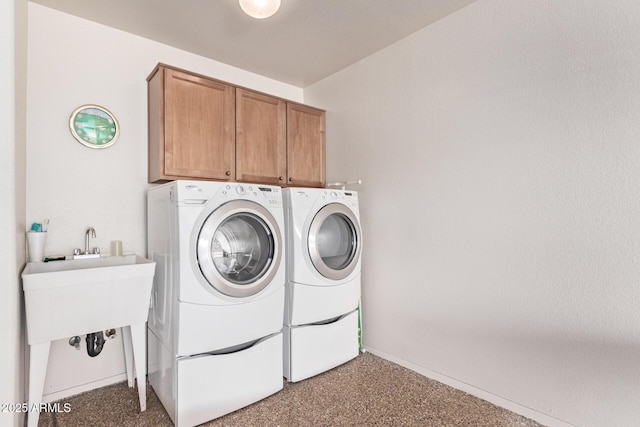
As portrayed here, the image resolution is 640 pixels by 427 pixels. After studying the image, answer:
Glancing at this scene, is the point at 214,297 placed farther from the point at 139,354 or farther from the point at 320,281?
the point at 320,281

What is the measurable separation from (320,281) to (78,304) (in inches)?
55.3

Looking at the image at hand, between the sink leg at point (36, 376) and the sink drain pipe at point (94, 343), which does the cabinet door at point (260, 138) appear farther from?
the sink leg at point (36, 376)

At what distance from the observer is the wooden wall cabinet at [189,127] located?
2152mm

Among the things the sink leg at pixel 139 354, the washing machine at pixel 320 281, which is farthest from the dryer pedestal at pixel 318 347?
the sink leg at pixel 139 354

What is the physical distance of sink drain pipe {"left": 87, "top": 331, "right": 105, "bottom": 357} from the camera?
79.1 inches

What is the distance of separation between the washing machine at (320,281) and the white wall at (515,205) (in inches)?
10.4

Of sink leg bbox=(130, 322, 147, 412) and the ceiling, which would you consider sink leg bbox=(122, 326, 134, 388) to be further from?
the ceiling

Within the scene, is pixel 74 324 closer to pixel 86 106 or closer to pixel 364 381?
pixel 86 106

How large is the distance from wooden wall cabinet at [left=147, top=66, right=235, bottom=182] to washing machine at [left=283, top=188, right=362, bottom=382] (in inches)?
25.0

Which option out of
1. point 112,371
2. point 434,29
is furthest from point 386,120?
point 112,371

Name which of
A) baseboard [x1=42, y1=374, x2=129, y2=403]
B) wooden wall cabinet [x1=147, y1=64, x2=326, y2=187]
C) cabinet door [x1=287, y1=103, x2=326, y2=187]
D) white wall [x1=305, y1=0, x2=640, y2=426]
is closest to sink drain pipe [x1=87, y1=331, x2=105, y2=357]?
baseboard [x1=42, y1=374, x2=129, y2=403]

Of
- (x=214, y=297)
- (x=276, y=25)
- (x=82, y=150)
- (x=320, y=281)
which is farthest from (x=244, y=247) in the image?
(x=276, y=25)

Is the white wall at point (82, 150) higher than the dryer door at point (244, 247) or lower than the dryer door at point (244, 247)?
higher

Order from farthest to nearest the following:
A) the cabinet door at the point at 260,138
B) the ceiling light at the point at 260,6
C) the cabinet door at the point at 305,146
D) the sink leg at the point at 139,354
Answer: the cabinet door at the point at 305,146 → the cabinet door at the point at 260,138 → the sink leg at the point at 139,354 → the ceiling light at the point at 260,6
